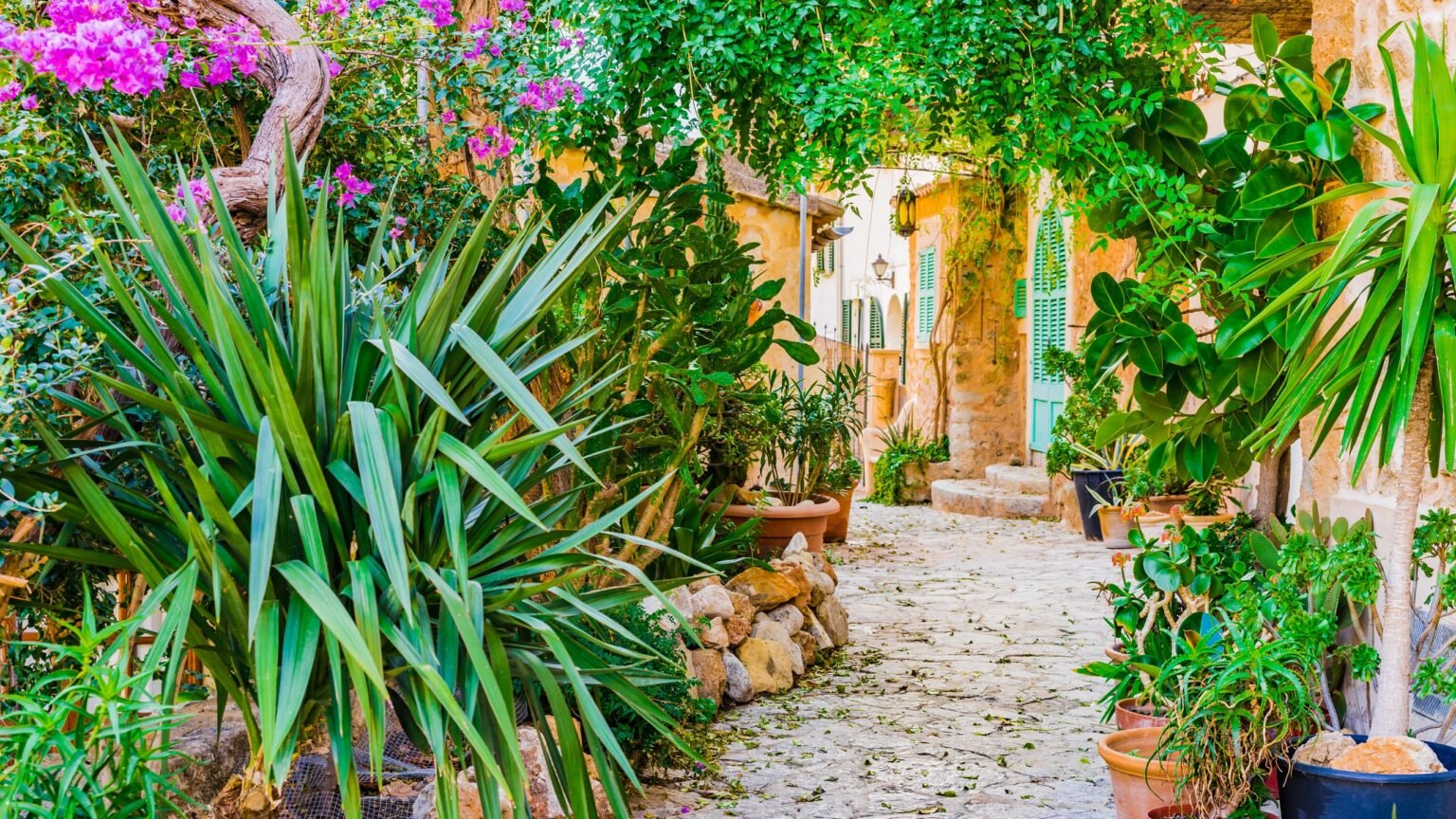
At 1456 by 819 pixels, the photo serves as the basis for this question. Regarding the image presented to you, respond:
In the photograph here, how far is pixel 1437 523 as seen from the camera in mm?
2668

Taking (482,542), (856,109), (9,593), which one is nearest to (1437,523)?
(856,109)

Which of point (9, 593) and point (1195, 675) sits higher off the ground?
point (9, 593)

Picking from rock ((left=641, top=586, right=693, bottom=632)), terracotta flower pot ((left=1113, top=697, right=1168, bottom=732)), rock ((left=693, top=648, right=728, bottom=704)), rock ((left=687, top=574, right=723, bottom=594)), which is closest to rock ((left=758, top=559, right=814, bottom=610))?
rock ((left=687, top=574, right=723, bottom=594))

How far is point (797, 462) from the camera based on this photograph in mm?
7129

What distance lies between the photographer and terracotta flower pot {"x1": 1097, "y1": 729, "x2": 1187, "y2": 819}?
266 centimetres

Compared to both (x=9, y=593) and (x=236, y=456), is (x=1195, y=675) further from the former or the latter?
(x=9, y=593)

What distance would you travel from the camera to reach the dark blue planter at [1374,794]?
2.33 m

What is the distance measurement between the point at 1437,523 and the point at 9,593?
9.31ft

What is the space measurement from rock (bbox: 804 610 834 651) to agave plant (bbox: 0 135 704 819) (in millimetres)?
2658

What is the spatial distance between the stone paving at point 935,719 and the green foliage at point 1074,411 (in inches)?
56.3

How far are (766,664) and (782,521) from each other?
1.94 meters

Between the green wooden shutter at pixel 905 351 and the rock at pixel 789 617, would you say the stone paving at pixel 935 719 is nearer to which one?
the rock at pixel 789 617

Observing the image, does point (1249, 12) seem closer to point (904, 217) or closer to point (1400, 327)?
point (1400, 327)

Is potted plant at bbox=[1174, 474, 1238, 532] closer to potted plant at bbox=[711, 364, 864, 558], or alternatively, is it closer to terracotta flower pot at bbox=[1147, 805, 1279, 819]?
potted plant at bbox=[711, 364, 864, 558]
